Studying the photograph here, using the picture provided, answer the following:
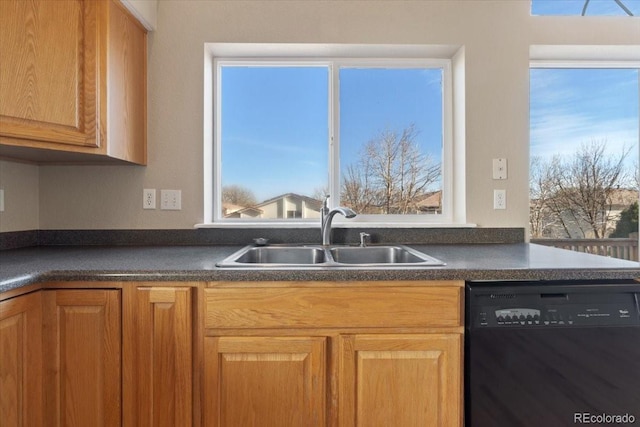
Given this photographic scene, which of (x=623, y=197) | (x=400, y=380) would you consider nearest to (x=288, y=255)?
(x=400, y=380)

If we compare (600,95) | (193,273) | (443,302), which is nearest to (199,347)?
(193,273)

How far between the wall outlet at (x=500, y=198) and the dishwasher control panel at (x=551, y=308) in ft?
2.51

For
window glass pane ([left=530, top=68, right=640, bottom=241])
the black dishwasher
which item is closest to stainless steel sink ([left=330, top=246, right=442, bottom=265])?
the black dishwasher

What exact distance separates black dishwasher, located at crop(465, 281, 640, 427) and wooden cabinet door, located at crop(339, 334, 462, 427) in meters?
0.07

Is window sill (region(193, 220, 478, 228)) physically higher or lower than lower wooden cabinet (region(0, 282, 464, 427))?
higher

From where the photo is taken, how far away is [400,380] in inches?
48.8

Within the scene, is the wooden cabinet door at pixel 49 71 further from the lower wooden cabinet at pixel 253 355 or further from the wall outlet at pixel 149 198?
the lower wooden cabinet at pixel 253 355

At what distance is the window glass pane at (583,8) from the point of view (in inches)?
79.1

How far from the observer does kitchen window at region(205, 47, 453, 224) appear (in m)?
2.04

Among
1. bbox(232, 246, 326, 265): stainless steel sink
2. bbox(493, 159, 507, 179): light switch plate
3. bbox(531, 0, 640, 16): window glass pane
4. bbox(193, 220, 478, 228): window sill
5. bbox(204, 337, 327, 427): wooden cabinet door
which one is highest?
bbox(531, 0, 640, 16): window glass pane

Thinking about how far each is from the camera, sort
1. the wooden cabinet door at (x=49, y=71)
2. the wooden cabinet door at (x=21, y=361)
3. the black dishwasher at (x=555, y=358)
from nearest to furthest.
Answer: the wooden cabinet door at (x=21, y=361)
the black dishwasher at (x=555, y=358)
the wooden cabinet door at (x=49, y=71)

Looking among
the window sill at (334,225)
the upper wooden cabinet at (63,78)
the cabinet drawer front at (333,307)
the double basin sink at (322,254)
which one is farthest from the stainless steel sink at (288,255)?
the upper wooden cabinet at (63,78)

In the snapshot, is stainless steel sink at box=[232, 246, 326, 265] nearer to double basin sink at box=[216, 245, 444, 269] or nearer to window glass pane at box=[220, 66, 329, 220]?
double basin sink at box=[216, 245, 444, 269]

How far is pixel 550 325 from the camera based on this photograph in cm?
121
